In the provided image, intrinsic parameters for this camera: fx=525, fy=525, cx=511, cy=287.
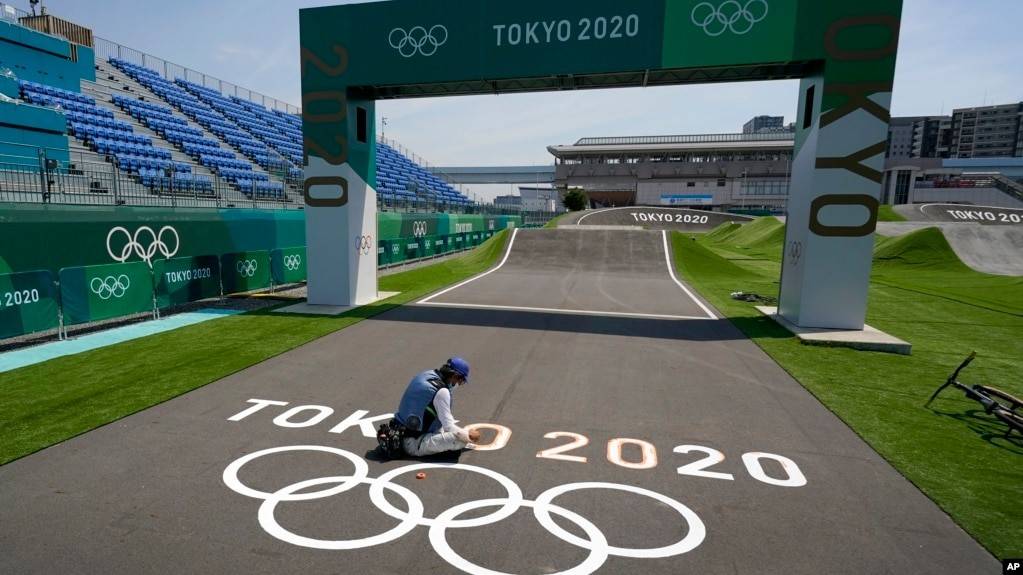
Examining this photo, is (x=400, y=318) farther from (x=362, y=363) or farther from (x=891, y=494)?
(x=891, y=494)

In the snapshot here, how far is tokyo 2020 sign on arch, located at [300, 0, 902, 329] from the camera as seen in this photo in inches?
467

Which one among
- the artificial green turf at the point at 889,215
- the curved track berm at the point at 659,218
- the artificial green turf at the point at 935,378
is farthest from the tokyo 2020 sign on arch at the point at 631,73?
the curved track berm at the point at 659,218

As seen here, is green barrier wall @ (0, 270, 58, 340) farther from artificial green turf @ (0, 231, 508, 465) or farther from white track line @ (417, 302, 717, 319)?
white track line @ (417, 302, 717, 319)

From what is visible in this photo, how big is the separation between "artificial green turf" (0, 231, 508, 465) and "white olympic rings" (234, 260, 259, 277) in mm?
3336

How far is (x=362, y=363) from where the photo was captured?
9.78 metres

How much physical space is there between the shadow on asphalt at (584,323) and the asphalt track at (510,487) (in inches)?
126

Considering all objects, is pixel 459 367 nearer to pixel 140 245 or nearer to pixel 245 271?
pixel 245 271

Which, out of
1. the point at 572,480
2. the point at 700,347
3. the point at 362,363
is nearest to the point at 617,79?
the point at 700,347

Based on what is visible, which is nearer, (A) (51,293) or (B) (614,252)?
(A) (51,293)

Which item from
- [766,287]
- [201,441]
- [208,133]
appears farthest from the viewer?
[208,133]

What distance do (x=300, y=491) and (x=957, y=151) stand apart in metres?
216

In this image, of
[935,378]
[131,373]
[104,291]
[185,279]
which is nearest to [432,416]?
[131,373]

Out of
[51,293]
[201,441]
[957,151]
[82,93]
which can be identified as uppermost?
[957,151]

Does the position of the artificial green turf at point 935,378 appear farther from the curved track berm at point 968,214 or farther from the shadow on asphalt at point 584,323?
the curved track berm at point 968,214
